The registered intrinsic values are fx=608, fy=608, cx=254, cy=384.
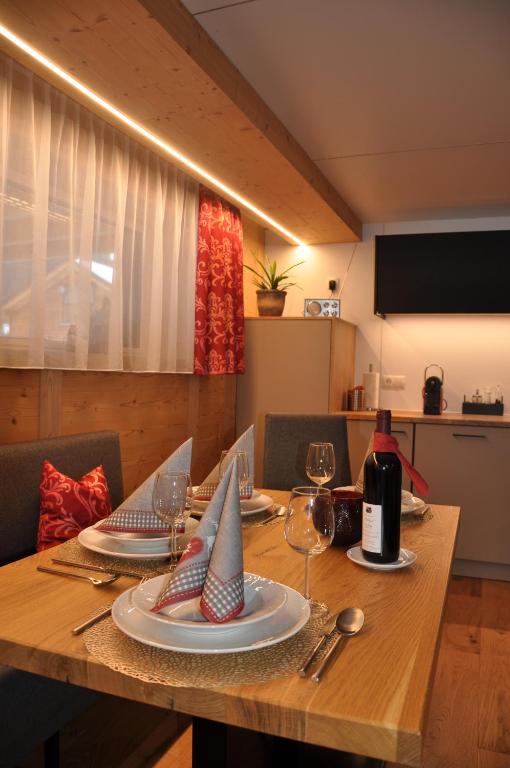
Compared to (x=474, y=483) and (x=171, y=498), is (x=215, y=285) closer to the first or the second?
(x=474, y=483)

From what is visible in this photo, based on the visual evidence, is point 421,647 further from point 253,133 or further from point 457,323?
point 457,323

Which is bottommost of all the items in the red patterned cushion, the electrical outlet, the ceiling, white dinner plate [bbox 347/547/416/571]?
the red patterned cushion

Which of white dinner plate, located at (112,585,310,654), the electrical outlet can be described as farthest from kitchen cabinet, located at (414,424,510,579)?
white dinner plate, located at (112,585,310,654)

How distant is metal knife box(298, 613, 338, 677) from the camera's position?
82 cm

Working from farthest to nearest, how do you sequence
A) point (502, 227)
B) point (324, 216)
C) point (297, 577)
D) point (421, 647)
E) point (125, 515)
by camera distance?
point (502, 227)
point (324, 216)
point (125, 515)
point (297, 577)
point (421, 647)

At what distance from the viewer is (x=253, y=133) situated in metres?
2.53

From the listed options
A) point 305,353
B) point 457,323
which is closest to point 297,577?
point 305,353

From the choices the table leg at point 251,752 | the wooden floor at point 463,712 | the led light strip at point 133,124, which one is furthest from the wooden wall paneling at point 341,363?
the table leg at point 251,752

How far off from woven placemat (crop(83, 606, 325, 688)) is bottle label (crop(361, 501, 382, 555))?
38cm

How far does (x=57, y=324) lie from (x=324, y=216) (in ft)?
6.65

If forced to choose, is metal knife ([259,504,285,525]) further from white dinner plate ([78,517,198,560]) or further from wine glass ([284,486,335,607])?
wine glass ([284,486,335,607])

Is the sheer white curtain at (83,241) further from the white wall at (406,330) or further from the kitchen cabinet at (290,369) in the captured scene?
the white wall at (406,330)

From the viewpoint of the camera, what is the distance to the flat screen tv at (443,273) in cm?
402

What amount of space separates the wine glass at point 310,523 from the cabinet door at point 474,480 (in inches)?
112
